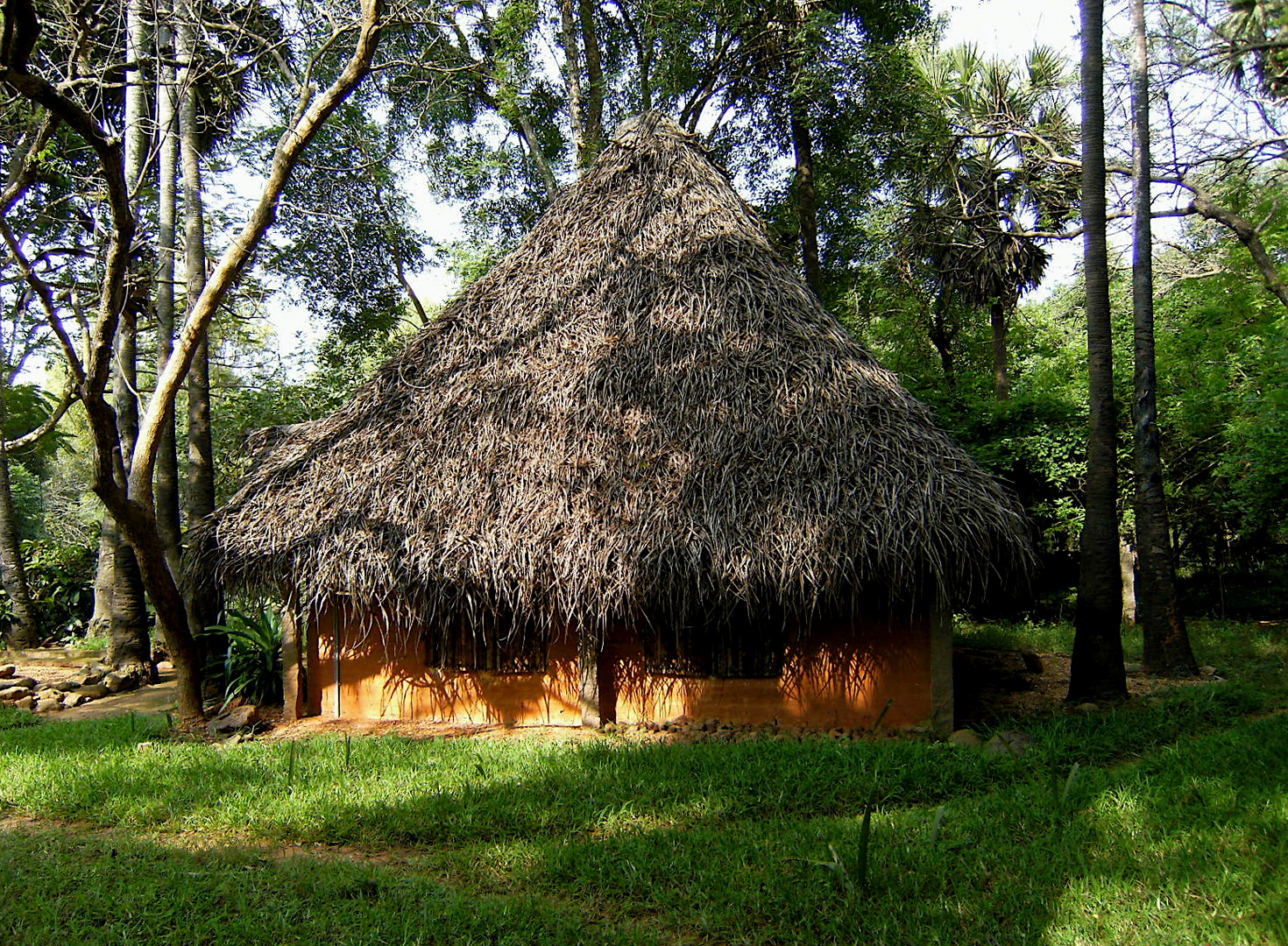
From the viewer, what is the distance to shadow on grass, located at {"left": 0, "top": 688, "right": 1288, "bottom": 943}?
324 centimetres

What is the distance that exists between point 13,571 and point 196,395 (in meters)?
4.83

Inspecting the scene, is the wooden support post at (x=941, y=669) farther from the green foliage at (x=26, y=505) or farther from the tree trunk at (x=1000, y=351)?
the green foliage at (x=26, y=505)

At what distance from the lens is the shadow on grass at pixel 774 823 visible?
128 inches

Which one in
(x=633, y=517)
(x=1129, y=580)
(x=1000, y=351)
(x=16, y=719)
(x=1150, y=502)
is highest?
(x=1000, y=351)

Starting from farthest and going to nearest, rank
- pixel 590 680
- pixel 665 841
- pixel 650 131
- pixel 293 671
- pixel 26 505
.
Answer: pixel 26 505 → pixel 650 131 → pixel 293 671 → pixel 590 680 → pixel 665 841

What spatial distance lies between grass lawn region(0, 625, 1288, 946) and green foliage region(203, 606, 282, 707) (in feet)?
5.37

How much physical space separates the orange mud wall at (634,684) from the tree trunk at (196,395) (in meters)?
2.01

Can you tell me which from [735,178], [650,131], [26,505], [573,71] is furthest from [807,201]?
[26,505]

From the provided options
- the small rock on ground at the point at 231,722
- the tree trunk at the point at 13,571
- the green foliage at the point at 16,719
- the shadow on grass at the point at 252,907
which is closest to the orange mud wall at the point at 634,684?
the small rock on ground at the point at 231,722

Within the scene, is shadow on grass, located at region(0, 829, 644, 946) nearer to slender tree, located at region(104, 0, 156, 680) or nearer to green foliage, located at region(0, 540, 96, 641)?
slender tree, located at region(104, 0, 156, 680)

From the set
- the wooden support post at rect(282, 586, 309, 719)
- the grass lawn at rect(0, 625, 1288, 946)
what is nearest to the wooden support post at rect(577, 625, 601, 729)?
the grass lawn at rect(0, 625, 1288, 946)

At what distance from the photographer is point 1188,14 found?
1002cm

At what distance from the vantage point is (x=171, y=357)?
21.4ft

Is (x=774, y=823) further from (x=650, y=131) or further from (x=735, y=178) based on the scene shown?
(x=735, y=178)
